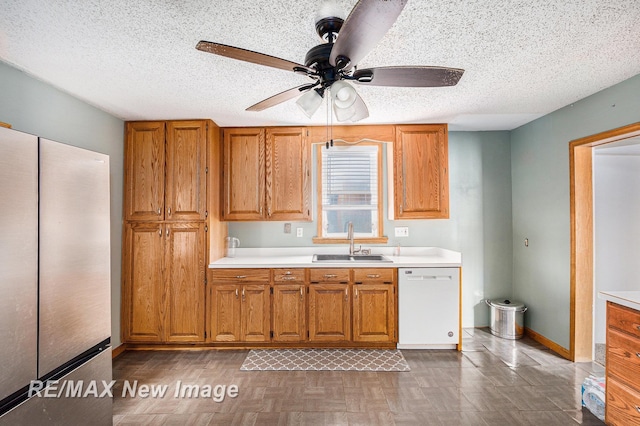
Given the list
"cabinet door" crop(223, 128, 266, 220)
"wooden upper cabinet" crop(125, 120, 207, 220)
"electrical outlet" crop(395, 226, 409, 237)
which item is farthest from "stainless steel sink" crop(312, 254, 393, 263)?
"wooden upper cabinet" crop(125, 120, 207, 220)

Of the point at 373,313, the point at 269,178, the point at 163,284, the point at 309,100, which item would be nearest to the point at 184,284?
the point at 163,284

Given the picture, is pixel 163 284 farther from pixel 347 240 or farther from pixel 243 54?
pixel 243 54

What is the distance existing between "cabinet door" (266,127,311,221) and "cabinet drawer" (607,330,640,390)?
265 cm

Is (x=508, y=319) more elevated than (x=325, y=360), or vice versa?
(x=508, y=319)

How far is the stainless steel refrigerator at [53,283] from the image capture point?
4.10ft

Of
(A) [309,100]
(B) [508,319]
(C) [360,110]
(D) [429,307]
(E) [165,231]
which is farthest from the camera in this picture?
(B) [508,319]

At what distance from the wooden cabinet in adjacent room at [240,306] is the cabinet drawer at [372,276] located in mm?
936

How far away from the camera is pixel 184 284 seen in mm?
3158

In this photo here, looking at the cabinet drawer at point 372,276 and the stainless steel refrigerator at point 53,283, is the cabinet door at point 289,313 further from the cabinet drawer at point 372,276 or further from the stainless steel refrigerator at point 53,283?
the stainless steel refrigerator at point 53,283

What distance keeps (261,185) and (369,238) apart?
145cm

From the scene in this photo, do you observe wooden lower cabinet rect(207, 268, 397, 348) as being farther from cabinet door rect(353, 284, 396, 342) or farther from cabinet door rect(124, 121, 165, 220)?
cabinet door rect(124, 121, 165, 220)

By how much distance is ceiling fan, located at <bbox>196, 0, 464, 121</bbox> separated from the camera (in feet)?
3.83

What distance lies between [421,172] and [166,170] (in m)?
2.80

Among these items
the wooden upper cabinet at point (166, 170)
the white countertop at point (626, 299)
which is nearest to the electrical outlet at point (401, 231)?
the white countertop at point (626, 299)
